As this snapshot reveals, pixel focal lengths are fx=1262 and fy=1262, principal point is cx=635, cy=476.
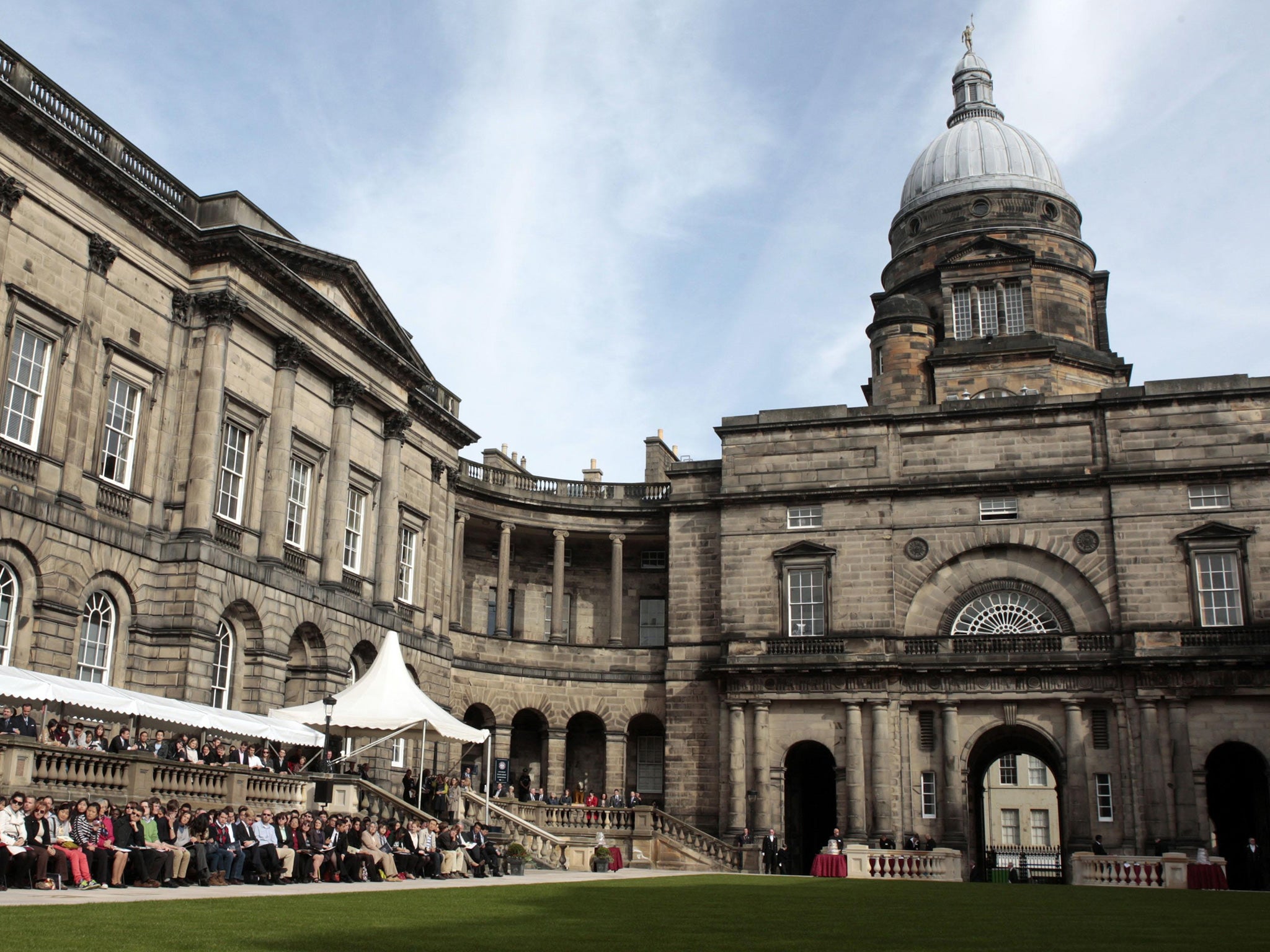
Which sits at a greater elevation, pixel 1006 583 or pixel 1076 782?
pixel 1006 583

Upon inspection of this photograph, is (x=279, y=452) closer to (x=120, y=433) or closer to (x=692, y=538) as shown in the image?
(x=120, y=433)

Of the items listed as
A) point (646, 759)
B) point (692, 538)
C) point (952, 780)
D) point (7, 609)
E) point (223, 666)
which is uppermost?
point (692, 538)

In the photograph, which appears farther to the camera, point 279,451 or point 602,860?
point 279,451

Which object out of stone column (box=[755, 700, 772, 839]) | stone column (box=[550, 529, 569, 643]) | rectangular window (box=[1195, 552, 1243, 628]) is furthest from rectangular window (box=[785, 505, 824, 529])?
rectangular window (box=[1195, 552, 1243, 628])

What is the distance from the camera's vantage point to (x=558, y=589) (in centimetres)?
4603

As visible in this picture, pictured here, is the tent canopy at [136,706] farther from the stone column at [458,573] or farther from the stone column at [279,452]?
the stone column at [458,573]

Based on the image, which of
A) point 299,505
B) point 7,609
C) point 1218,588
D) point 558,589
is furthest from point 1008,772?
point 7,609

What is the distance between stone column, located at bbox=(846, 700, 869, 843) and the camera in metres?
39.1

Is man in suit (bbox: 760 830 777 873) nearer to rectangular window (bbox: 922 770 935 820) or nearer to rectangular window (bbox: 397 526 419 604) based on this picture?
rectangular window (bbox: 922 770 935 820)

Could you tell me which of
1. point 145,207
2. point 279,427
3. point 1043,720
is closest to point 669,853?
point 1043,720

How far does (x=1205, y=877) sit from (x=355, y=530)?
23763 mm

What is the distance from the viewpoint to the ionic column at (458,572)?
42.7 m

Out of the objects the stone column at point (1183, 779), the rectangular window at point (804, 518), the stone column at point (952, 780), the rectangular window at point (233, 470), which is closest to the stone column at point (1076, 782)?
the stone column at point (1183, 779)

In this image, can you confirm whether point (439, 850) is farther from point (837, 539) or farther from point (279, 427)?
point (837, 539)
